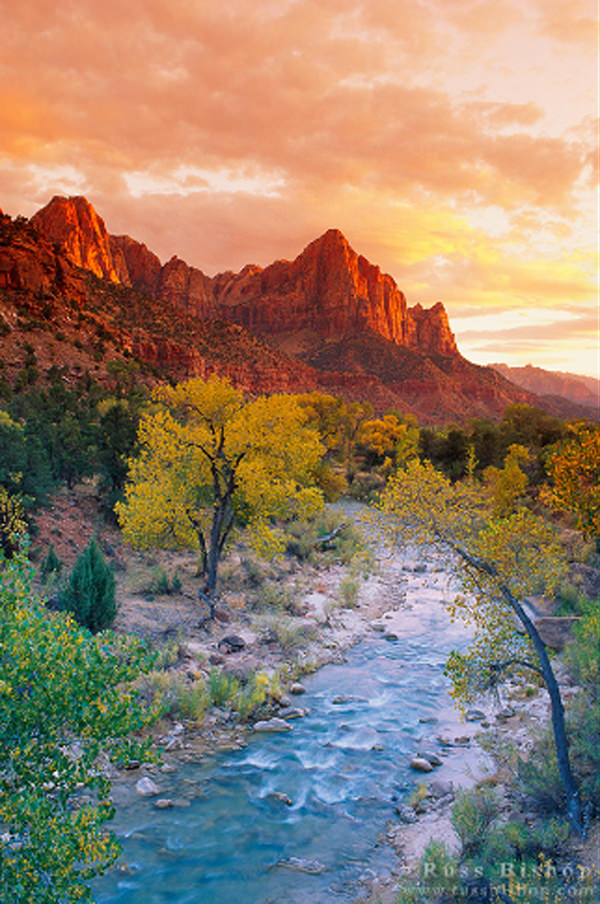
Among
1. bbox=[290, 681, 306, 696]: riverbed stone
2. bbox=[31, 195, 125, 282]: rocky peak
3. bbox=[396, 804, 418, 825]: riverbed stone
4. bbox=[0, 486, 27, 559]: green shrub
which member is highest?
bbox=[31, 195, 125, 282]: rocky peak

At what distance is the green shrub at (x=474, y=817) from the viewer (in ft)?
24.8

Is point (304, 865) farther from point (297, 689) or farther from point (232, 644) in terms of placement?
point (232, 644)

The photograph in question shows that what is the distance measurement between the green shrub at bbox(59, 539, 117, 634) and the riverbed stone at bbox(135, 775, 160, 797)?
487 centimetres

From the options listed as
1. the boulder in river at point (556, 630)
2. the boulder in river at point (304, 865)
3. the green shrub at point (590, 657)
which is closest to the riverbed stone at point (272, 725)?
the boulder in river at point (304, 865)

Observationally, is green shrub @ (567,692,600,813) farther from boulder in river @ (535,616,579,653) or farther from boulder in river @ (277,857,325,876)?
boulder in river @ (535,616,579,653)

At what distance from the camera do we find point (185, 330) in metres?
84.6

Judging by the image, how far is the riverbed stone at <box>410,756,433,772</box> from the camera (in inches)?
410

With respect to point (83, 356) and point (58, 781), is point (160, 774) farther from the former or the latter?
point (83, 356)

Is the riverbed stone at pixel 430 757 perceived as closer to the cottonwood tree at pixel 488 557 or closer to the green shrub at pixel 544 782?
the green shrub at pixel 544 782

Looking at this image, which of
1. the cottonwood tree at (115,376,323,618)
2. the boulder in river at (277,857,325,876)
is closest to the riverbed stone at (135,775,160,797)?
the boulder in river at (277,857,325,876)

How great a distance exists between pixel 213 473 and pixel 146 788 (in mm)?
9267

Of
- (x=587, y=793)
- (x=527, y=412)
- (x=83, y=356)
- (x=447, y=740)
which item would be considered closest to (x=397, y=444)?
(x=527, y=412)

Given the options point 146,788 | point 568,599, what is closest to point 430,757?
point 146,788

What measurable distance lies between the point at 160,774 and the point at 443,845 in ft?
17.8
